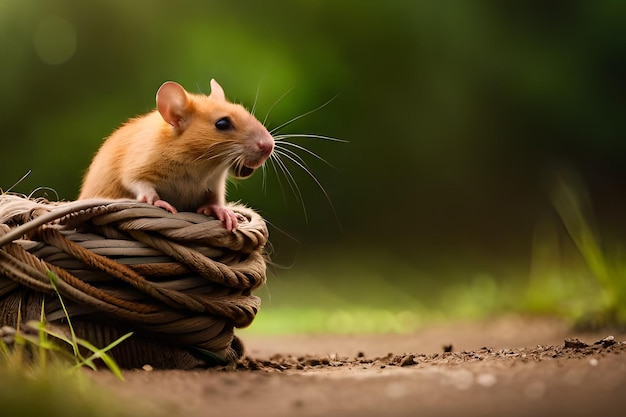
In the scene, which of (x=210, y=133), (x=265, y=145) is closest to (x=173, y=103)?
(x=210, y=133)

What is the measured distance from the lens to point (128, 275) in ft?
7.33

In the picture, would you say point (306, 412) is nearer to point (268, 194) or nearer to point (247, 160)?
point (247, 160)

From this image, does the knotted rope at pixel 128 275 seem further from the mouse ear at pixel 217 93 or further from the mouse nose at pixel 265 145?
the mouse ear at pixel 217 93

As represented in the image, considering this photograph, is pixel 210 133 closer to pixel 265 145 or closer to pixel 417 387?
pixel 265 145

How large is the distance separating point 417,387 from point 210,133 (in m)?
1.22

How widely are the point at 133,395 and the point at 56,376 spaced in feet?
0.58

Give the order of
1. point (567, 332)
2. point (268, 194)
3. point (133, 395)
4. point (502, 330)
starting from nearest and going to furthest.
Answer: point (133, 395) → point (567, 332) → point (502, 330) → point (268, 194)

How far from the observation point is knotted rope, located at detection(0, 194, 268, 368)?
2.23 meters

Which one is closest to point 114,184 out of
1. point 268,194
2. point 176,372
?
point 176,372

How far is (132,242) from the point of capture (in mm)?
2303

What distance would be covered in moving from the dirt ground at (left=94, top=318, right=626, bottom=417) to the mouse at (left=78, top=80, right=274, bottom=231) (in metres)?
0.59

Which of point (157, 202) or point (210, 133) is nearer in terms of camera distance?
point (157, 202)

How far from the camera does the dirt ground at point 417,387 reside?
1579 millimetres

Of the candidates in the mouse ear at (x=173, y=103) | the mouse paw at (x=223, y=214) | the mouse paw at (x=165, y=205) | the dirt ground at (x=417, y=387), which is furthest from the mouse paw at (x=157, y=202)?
the dirt ground at (x=417, y=387)
